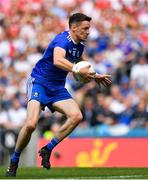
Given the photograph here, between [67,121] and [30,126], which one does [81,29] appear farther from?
[30,126]

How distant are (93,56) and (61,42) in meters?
8.48

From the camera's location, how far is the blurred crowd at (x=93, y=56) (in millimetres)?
16547

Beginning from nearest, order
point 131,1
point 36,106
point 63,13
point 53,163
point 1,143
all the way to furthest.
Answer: point 36,106
point 53,163
point 1,143
point 131,1
point 63,13

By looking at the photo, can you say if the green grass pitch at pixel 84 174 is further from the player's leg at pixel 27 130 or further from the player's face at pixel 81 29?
the player's face at pixel 81 29

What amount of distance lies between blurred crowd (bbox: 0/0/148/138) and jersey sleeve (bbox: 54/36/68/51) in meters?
5.76

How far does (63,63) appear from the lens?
945 centimetres

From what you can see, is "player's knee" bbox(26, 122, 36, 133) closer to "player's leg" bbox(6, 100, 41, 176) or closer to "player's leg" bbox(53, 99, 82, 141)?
"player's leg" bbox(6, 100, 41, 176)

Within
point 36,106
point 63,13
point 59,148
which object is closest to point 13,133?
point 59,148

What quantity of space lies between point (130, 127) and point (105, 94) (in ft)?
5.29

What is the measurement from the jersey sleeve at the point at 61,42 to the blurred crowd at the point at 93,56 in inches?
227

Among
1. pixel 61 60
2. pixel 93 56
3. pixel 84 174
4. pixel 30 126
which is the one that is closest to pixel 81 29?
pixel 61 60

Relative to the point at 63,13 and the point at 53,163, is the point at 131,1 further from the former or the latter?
the point at 53,163

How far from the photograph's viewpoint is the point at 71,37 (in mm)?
9969

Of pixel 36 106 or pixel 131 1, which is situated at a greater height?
pixel 131 1
